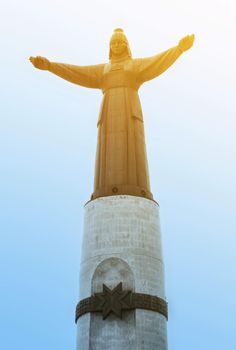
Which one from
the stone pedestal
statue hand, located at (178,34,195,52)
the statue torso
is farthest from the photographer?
the statue torso

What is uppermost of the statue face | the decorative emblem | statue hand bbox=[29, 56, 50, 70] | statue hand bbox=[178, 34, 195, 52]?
the statue face

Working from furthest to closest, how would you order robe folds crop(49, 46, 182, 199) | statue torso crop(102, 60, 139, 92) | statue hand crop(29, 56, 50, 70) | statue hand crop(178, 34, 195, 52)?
statue hand crop(29, 56, 50, 70)
statue torso crop(102, 60, 139, 92)
statue hand crop(178, 34, 195, 52)
robe folds crop(49, 46, 182, 199)

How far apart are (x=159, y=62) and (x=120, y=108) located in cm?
233

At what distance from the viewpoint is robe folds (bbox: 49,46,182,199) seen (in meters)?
19.0

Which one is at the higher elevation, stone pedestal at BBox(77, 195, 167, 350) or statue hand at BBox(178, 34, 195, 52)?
statue hand at BBox(178, 34, 195, 52)

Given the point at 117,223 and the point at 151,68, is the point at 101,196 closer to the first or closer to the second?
the point at 117,223

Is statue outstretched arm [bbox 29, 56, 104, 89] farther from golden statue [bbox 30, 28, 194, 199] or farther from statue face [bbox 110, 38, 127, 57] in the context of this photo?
statue face [bbox 110, 38, 127, 57]

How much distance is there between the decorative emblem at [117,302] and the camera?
54.6 feet

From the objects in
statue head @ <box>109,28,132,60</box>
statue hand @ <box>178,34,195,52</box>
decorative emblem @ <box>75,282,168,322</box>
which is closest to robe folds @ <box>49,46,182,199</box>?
statue hand @ <box>178,34,195,52</box>

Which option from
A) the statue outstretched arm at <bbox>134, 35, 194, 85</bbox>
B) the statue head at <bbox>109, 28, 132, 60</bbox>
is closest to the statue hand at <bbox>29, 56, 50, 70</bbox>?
the statue head at <bbox>109, 28, 132, 60</bbox>

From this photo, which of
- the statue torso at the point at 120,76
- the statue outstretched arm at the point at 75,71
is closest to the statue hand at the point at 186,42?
the statue torso at the point at 120,76

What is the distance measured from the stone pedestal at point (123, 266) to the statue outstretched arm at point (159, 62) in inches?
205

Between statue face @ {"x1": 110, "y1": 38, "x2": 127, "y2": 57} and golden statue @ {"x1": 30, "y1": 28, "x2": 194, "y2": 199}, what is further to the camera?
statue face @ {"x1": 110, "y1": 38, "x2": 127, "y2": 57}

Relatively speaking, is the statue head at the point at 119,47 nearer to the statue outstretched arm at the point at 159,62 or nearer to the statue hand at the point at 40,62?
the statue outstretched arm at the point at 159,62
